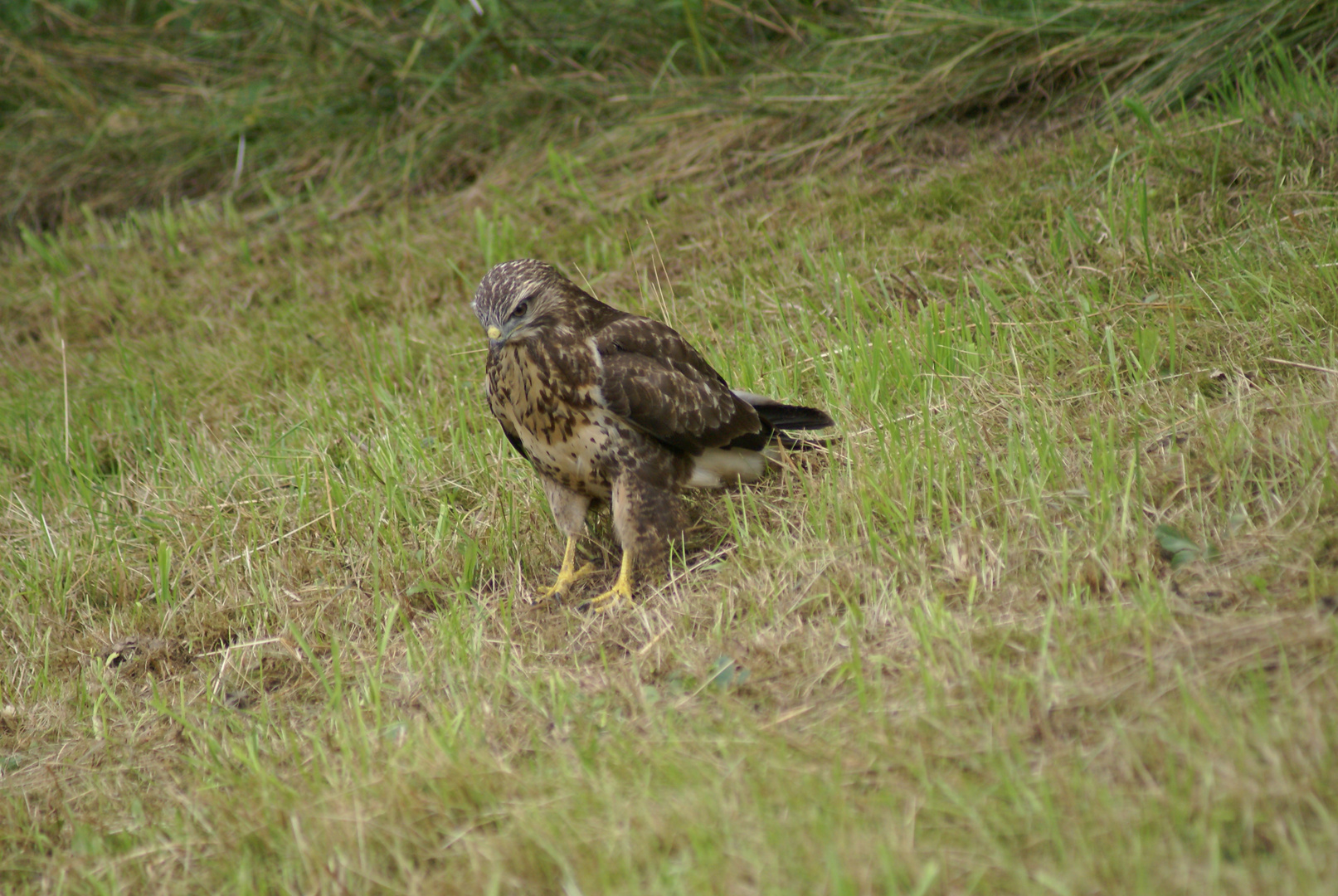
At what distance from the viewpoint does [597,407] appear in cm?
306

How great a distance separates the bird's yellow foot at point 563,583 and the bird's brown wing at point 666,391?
464 mm

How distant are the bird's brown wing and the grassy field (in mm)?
231

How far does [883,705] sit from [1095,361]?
1.72 metres

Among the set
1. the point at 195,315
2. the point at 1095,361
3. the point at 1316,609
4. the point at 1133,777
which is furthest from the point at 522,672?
the point at 195,315

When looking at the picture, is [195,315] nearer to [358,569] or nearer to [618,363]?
[358,569]

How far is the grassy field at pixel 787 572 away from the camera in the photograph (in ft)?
6.00

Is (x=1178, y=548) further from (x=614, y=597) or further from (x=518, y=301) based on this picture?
(x=518, y=301)

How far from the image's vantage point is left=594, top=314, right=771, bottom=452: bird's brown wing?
3.07 m

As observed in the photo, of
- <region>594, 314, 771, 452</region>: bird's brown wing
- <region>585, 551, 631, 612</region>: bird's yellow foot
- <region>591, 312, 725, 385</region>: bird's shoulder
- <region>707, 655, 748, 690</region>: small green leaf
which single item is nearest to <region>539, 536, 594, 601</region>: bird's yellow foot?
<region>585, 551, 631, 612</region>: bird's yellow foot

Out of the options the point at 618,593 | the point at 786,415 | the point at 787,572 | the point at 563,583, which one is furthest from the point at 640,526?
the point at 786,415

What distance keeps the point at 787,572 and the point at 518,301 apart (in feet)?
3.44

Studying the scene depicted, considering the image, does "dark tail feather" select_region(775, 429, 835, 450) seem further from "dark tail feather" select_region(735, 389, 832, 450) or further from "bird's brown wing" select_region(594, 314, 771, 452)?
"bird's brown wing" select_region(594, 314, 771, 452)

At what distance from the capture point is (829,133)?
589cm

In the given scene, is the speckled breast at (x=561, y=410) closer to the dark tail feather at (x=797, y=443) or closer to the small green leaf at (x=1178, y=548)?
the dark tail feather at (x=797, y=443)
